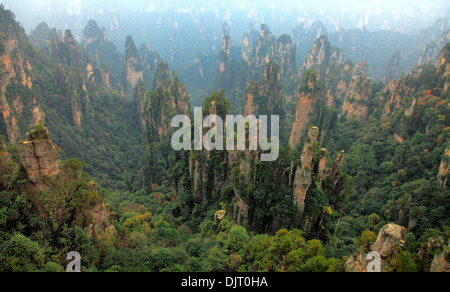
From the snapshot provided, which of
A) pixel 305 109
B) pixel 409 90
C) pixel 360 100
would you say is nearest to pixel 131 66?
pixel 305 109

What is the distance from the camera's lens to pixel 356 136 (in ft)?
156

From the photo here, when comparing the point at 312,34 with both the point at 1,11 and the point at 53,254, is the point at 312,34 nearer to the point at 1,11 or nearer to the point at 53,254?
the point at 1,11

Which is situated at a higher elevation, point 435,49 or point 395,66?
point 435,49

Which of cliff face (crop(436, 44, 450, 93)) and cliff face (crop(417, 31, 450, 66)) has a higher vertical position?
cliff face (crop(417, 31, 450, 66))
